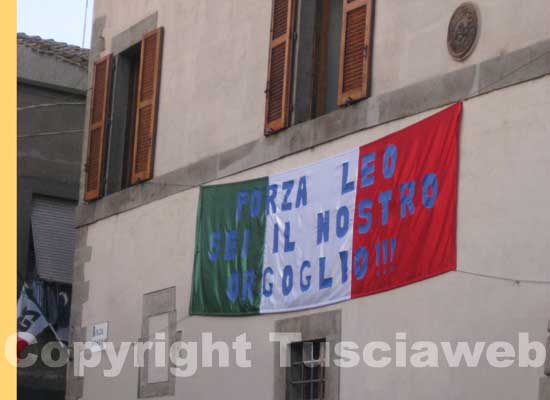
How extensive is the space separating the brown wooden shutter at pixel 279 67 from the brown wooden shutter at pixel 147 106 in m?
2.37

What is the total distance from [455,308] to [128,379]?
214 inches

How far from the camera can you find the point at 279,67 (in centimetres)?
1183

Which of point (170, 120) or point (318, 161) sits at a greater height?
point (170, 120)

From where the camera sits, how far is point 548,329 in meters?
7.96

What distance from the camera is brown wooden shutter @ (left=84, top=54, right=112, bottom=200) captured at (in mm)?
14727

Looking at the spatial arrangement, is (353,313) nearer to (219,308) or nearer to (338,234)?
(338,234)

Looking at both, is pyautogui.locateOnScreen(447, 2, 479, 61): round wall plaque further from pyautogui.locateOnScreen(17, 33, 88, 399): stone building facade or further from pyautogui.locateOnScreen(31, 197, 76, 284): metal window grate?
pyautogui.locateOnScreen(31, 197, 76, 284): metal window grate

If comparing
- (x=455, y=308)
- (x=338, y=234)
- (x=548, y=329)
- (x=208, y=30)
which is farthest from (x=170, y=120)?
(x=548, y=329)

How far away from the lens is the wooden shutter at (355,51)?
10.5 meters

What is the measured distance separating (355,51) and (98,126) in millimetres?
4988

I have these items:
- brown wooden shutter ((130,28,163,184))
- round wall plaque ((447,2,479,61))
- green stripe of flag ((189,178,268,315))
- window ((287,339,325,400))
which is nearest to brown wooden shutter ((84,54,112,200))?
brown wooden shutter ((130,28,163,184))

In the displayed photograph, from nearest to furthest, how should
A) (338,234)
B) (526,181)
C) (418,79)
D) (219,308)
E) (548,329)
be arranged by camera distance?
(548,329) < (526,181) < (418,79) < (338,234) < (219,308)

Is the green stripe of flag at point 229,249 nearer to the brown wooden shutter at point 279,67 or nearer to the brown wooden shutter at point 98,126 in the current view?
the brown wooden shutter at point 279,67

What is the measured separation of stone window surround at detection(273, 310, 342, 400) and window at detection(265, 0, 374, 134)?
6.08ft
